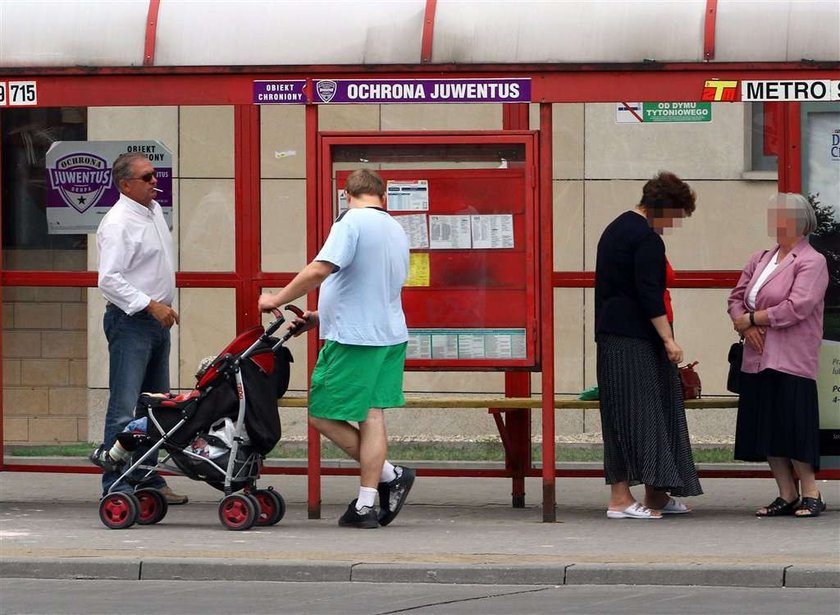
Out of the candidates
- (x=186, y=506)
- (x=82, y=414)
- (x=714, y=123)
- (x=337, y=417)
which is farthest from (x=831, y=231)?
(x=82, y=414)

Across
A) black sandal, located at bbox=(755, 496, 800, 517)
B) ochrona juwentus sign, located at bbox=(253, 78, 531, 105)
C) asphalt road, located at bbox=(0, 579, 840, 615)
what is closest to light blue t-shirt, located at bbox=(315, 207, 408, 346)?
ochrona juwentus sign, located at bbox=(253, 78, 531, 105)

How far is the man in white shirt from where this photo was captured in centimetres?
934

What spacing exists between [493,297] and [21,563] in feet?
9.35

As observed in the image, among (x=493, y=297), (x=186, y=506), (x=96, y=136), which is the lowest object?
(x=186, y=506)

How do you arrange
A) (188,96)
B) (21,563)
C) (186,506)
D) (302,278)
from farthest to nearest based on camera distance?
(186,506)
(188,96)
(302,278)
(21,563)

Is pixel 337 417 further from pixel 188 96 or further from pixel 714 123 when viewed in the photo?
pixel 714 123

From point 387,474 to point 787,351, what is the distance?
6.91 ft

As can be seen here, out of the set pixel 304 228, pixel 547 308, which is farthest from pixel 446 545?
pixel 304 228

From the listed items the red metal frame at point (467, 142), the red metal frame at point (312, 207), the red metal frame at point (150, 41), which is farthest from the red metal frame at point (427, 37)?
the red metal frame at point (150, 41)

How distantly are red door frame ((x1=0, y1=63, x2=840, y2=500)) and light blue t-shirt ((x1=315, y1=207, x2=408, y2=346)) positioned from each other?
20.4 inches

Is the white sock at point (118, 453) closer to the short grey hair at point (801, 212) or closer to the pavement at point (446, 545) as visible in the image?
the pavement at point (446, 545)

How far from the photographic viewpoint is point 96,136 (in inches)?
416

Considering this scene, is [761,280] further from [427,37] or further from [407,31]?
[407,31]

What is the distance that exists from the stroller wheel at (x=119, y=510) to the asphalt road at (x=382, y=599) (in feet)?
3.69
